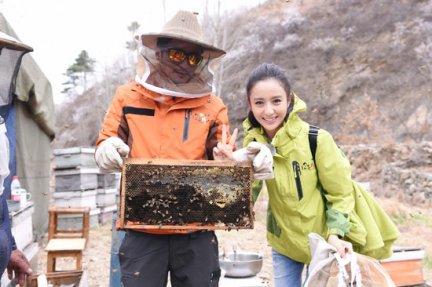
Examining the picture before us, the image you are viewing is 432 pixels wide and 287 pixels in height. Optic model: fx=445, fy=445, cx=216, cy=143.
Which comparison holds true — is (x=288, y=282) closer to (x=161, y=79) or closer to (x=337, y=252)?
(x=337, y=252)

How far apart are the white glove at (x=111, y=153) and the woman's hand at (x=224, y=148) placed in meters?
0.45

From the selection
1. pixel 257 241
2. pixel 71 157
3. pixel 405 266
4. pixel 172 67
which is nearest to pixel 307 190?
pixel 172 67

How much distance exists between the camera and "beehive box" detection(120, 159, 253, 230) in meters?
2.13

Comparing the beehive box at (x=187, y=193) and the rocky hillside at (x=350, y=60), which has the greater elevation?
the rocky hillside at (x=350, y=60)

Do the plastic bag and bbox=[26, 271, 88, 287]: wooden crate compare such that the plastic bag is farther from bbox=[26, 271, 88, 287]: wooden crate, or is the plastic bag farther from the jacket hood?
bbox=[26, 271, 88, 287]: wooden crate

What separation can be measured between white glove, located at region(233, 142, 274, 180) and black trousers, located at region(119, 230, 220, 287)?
0.45m

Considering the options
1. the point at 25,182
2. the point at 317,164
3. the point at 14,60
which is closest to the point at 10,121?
the point at 14,60

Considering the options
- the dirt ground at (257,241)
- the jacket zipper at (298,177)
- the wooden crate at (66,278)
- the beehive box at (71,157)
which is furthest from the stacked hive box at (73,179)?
the jacket zipper at (298,177)

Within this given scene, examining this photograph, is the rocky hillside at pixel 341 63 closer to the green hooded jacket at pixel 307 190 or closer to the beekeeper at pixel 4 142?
the green hooded jacket at pixel 307 190

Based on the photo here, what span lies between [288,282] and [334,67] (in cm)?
2642

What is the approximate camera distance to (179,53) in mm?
2420

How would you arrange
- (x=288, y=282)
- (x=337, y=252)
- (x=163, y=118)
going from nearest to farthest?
(x=337, y=252), (x=163, y=118), (x=288, y=282)

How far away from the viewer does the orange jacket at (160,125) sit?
2307 mm

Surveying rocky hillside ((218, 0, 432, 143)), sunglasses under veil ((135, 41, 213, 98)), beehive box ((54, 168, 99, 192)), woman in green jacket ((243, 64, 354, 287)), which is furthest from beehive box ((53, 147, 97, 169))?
rocky hillside ((218, 0, 432, 143))
